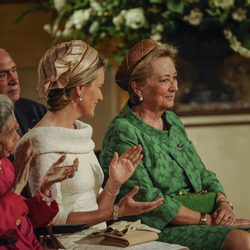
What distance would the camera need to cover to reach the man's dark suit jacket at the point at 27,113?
190 inches

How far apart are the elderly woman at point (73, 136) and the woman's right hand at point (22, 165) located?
1.28 ft

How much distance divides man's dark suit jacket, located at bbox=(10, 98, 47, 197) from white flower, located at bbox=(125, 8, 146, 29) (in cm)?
134

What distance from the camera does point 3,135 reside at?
3555mm

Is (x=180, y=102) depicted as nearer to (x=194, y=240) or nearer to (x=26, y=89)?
(x=26, y=89)

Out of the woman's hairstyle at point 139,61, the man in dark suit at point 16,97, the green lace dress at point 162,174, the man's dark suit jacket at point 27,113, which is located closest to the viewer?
the green lace dress at point 162,174

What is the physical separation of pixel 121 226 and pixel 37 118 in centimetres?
108

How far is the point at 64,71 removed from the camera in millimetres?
4039

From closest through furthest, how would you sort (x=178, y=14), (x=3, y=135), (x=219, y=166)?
(x=3, y=135)
(x=178, y=14)
(x=219, y=166)

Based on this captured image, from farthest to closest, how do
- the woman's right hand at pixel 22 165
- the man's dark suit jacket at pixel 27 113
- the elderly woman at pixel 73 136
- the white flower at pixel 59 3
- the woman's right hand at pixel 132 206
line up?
the white flower at pixel 59 3
the man's dark suit jacket at pixel 27 113
the elderly woman at pixel 73 136
the woman's right hand at pixel 132 206
the woman's right hand at pixel 22 165

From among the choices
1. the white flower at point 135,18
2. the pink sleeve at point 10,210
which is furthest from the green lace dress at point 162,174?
the white flower at point 135,18

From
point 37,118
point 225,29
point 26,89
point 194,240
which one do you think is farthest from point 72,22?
point 194,240

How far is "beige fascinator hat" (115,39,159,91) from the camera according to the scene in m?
4.62

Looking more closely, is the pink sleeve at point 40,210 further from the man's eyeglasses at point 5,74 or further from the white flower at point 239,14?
the white flower at point 239,14

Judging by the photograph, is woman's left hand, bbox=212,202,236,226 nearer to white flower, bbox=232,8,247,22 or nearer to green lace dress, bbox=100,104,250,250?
green lace dress, bbox=100,104,250,250
